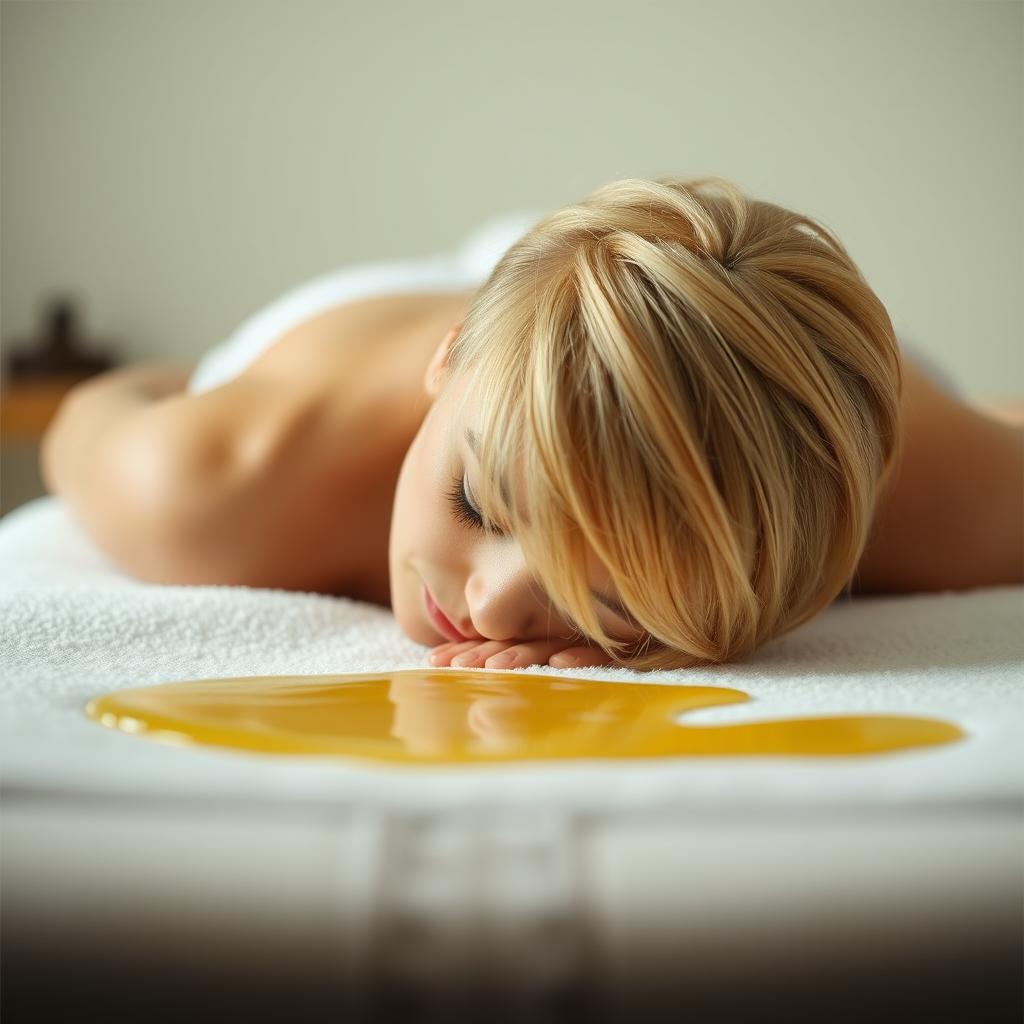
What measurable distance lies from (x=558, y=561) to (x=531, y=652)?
11 cm

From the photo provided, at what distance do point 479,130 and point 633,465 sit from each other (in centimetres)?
202

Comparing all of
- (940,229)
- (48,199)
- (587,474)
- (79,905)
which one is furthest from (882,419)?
(48,199)

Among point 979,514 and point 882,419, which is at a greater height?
point 882,419

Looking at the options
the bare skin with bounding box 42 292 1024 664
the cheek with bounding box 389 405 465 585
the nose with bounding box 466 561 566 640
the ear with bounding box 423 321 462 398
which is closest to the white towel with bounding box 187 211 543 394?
the bare skin with bounding box 42 292 1024 664

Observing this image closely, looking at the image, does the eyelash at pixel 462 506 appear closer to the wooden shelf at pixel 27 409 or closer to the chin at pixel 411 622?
the chin at pixel 411 622

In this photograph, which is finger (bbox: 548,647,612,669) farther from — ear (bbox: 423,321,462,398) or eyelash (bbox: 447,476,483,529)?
ear (bbox: 423,321,462,398)

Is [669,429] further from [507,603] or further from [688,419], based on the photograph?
[507,603]

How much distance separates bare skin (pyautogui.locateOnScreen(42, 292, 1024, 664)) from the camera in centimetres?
98

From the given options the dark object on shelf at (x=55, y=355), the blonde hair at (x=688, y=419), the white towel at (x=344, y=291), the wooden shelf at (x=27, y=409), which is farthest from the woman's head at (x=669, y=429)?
the dark object on shelf at (x=55, y=355)

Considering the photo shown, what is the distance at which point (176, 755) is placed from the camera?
477 mm

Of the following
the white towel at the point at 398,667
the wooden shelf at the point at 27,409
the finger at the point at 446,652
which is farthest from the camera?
the wooden shelf at the point at 27,409

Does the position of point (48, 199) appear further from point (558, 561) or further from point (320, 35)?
point (558, 561)

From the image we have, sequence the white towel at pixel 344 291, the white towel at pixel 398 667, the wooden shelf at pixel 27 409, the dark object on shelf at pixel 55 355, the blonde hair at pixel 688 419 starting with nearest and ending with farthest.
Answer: the white towel at pixel 398 667 → the blonde hair at pixel 688 419 → the white towel at pixel 344 291 → the wooden shelf at pixel 27 409 → the dark object on shelf at pixel 55 355

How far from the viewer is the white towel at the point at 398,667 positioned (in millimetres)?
436
